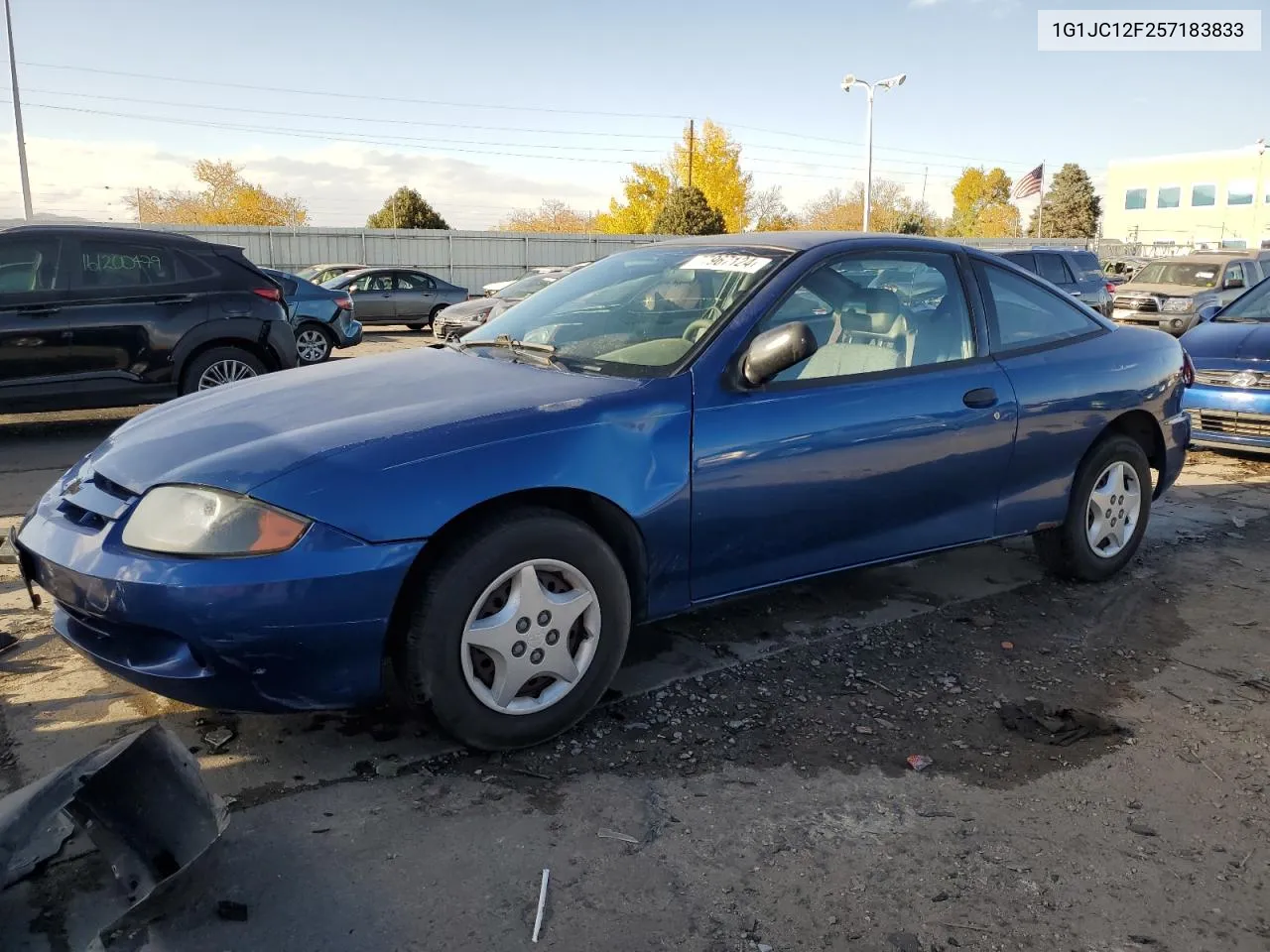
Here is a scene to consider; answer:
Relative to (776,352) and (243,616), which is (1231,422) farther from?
(243,616)

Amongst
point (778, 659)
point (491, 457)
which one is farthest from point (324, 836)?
point (778, 659)

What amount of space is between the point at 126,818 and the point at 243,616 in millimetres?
551

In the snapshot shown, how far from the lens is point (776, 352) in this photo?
3355mm

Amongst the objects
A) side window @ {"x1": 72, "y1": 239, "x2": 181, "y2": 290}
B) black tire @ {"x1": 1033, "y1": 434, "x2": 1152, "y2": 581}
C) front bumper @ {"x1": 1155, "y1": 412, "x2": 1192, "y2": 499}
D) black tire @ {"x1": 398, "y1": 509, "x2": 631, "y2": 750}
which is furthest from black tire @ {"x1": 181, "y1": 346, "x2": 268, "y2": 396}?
front bumper @ {"x1": 1155, "y1": 412, "x2": 1192, "y2": 499}

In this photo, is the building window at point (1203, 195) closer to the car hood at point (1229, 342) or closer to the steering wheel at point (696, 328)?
the car hood at point (1229, 342)

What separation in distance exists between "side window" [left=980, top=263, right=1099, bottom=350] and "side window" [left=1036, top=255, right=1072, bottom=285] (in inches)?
479

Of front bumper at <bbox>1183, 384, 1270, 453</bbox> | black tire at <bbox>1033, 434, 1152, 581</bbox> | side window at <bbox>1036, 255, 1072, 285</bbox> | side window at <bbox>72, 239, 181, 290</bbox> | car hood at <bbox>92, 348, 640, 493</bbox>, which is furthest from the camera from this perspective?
side window at <bbox>1036, 255, 1072, 285</bbox>

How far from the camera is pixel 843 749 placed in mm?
3189

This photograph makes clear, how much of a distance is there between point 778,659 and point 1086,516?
6.12ft

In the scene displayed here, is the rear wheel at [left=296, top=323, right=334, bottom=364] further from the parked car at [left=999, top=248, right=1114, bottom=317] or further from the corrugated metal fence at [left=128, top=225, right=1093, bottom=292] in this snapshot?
the corrugated metal fence at [left=128, top=225, right=1093, bottom=292]

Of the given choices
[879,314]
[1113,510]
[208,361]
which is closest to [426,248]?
[208,361]

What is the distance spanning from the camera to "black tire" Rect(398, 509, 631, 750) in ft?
9.29

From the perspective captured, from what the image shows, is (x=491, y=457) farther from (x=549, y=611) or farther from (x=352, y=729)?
(x=352, y=729)

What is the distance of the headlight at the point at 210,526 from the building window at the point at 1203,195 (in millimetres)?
71535
